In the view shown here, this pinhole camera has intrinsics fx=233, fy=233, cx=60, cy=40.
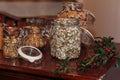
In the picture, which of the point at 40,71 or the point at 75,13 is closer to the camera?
the point at 40,71

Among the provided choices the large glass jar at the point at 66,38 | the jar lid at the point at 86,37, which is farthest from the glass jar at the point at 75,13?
the large glass jar at the point at 66,38

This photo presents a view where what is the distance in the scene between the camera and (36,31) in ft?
3.28

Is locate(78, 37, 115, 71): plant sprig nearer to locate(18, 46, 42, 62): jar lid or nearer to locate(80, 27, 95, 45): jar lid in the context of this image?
locate(80, 27, 95, 45): jar lid

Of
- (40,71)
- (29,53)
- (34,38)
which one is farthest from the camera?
(34,38)

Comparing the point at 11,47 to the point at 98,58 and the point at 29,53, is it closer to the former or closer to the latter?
the point at 29,53

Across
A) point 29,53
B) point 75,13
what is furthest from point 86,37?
point 29,53

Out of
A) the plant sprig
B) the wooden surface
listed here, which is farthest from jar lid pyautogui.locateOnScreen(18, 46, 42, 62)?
the plant sprig

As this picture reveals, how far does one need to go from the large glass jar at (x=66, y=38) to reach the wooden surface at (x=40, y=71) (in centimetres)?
4

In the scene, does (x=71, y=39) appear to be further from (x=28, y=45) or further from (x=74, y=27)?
(x=28, y=45)

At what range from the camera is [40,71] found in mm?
782

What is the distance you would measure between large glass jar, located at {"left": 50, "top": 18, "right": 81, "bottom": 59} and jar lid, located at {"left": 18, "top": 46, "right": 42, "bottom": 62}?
0.26 feet

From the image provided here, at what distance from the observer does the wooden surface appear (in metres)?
0.74

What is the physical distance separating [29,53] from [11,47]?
92 mm

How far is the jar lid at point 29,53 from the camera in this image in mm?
853
